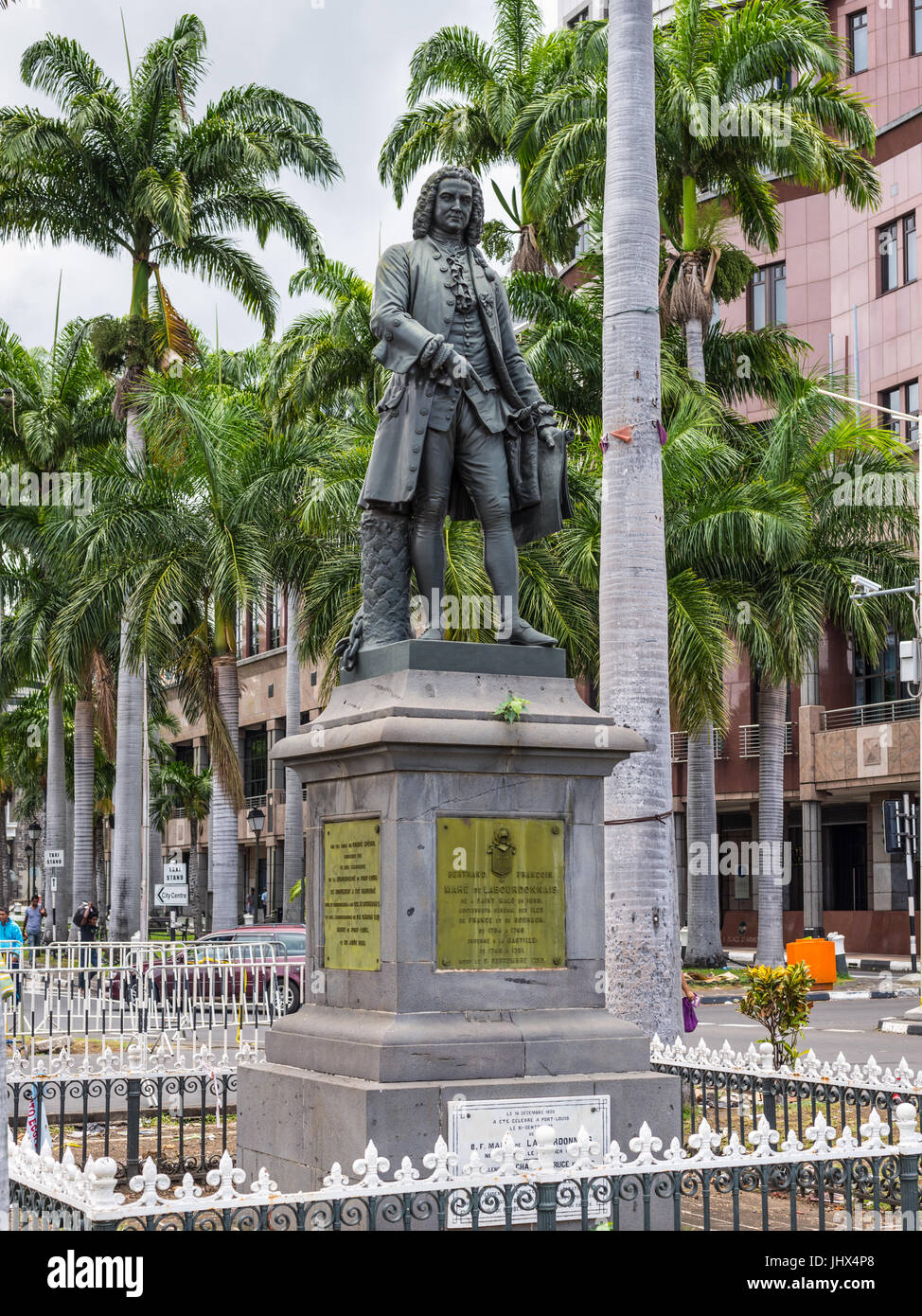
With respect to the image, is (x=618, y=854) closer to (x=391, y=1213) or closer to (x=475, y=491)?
(x=475, y=491)

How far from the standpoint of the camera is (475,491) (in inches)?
351

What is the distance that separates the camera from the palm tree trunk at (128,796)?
33.1 m

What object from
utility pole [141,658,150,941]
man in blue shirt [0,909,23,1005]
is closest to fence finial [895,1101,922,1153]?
man in blue shirt [0,909,23,1005]

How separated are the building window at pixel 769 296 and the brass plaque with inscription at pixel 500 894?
147 feet

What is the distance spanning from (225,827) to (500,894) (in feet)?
82.0

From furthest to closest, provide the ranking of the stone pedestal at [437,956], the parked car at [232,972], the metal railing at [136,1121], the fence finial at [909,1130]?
the parked car at [232,972], the metal railing at [136,1121], the stone pedestal at [437,956], the fence finial at [909,1130]

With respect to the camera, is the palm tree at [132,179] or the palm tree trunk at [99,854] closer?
the palm tree at [132,179]

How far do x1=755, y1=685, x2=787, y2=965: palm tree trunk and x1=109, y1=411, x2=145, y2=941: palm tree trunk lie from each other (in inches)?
495

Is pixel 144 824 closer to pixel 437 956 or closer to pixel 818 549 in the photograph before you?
pixel 818 549

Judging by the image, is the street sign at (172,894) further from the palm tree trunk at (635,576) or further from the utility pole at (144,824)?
the palm tree trunk at (635,576)

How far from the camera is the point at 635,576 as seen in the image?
40.4 ft

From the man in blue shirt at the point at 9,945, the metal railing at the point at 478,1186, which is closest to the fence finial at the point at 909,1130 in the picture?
the metal railing at the point at 478,1186

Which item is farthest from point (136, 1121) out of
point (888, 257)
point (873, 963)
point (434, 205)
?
point (888, 257)
